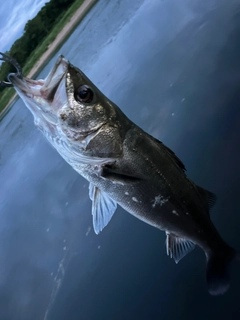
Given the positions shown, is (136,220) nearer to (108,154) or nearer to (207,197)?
(207,197)

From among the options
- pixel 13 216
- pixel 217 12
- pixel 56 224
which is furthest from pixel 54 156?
pixel 217 12

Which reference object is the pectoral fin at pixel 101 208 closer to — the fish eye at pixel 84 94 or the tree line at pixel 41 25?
the fish eye at pixel 84 94

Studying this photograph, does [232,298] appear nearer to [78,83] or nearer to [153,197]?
[153,197]

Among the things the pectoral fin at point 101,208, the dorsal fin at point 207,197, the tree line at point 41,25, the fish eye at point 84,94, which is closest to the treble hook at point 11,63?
the fish eye at point 84,94

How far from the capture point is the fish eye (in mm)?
2742

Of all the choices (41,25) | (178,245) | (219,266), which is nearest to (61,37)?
(41,25)

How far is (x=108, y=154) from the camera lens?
2797mm

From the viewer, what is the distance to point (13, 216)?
8.67 metres

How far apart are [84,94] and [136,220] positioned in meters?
3.49

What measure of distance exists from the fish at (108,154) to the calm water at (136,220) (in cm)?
193

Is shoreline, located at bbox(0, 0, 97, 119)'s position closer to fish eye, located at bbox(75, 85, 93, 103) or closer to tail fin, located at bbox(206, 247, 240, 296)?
fish eye, located at bbox(75, 85, 93, 103)

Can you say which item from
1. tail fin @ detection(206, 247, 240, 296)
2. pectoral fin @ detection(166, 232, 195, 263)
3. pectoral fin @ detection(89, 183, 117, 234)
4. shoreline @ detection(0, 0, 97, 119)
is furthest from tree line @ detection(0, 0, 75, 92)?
tail fin @ detection(206, 247, 240, 296)

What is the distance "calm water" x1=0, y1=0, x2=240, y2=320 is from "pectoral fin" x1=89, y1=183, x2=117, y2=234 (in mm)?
2108

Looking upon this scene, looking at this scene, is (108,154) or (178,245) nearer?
(108,154)
